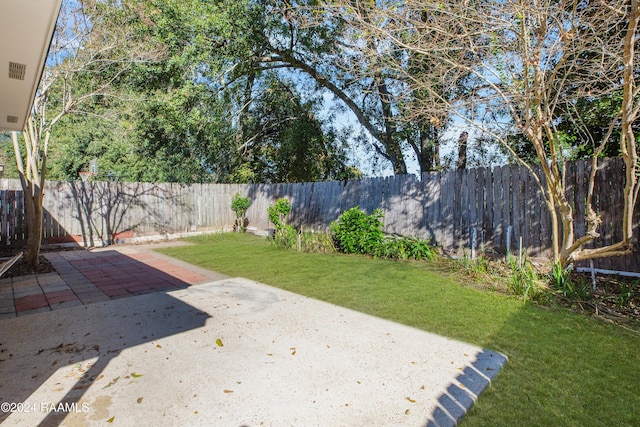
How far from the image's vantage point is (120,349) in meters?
2.62

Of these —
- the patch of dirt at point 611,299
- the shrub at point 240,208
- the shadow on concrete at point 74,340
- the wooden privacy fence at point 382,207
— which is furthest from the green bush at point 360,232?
the shrub at point 240,208

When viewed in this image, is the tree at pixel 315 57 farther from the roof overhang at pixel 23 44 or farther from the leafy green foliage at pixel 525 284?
the roof overhang at pixel 23 44

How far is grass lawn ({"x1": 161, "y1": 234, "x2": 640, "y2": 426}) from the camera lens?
1.89m

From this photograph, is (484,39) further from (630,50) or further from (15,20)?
(15,20)

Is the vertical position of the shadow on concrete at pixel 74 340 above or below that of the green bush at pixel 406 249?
below

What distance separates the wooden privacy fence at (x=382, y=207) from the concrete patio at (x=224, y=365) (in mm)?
3448

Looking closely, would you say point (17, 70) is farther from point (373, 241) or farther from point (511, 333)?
point (373, 241)

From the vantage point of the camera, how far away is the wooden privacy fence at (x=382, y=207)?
4.77 metres

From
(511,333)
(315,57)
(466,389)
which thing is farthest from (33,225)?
(315,57)

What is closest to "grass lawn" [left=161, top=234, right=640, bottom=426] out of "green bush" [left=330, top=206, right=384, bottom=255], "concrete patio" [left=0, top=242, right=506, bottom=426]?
"concrete patio" [left=0, top=242, right=506, bottom=426]

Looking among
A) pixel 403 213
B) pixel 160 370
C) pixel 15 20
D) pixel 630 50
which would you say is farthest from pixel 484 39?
pixel 160 370

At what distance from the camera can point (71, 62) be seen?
6566 millimetres

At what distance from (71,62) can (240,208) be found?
5634mm

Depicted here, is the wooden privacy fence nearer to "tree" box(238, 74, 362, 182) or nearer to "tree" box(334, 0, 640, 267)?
"tree" box(334, 0, 640, 267)
